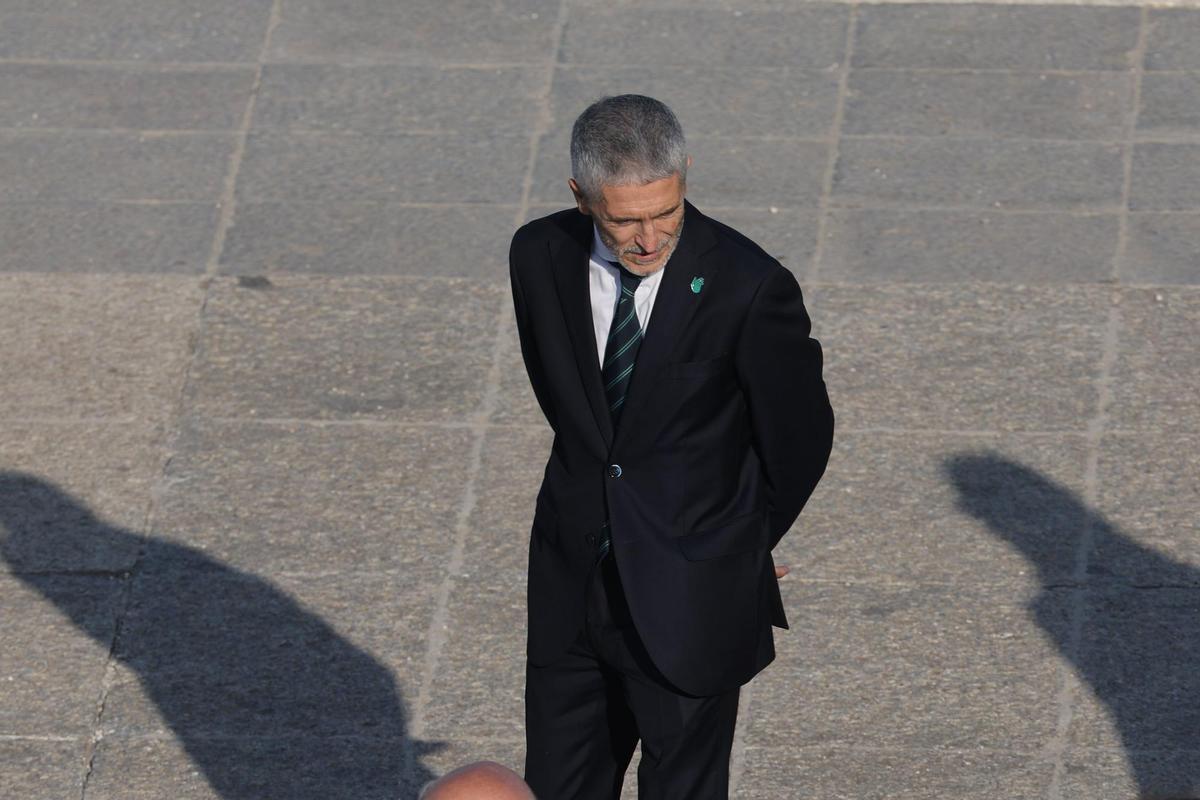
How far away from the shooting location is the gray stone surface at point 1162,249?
27.0 feet

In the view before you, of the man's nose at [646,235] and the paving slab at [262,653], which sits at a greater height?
the man's nose at [646,235]

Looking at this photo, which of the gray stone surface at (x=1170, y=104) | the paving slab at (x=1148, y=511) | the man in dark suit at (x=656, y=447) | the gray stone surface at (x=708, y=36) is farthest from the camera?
the gray stone surface at (x=708, y=36)

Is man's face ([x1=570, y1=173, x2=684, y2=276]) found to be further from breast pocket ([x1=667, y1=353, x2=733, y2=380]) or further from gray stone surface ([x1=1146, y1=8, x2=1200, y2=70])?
gray stone surface ([x1=1146, y1=8, x2=1200, y2=70])

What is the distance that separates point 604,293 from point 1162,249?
451 centimetres

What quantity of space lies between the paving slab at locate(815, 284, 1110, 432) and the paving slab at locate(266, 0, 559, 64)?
8.67ft

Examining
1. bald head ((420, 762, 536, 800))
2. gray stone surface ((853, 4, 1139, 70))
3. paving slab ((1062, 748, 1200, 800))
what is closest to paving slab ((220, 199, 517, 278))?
gray stone surface ((853, 4, 1139, 70))

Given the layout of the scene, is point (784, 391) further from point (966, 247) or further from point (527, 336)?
point (966, 247)

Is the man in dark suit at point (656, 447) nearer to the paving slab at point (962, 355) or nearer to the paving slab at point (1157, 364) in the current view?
the paving slab at point (962, 355)

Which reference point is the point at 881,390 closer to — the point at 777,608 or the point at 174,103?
the point at 777,608

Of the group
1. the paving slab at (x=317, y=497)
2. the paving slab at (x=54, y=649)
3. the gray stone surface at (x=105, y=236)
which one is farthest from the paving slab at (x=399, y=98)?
the paving slab at (x=54, y=649)

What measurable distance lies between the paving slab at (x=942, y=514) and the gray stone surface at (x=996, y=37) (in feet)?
9.67

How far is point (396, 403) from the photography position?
7730 mm

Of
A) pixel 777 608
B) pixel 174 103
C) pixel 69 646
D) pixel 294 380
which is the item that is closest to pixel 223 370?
pixel 294 380

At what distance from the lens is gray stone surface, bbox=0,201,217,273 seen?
8.59 m
